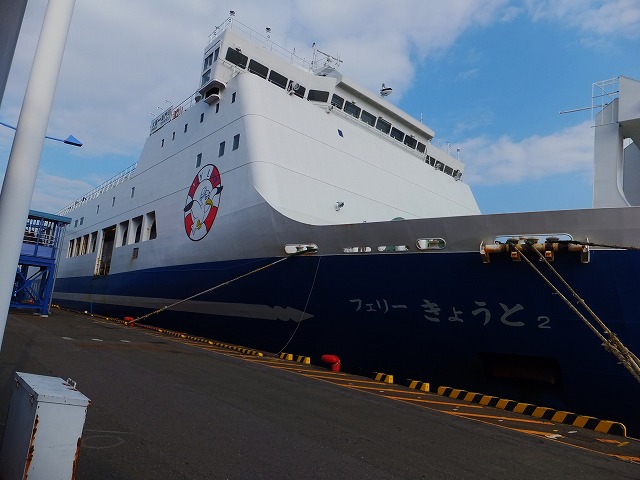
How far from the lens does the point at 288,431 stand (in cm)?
486

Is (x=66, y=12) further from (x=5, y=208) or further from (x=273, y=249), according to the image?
(x=273, y=249)

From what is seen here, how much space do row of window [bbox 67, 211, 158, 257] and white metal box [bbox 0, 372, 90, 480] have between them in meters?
14.1

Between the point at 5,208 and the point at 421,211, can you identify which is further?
the point at 421,211

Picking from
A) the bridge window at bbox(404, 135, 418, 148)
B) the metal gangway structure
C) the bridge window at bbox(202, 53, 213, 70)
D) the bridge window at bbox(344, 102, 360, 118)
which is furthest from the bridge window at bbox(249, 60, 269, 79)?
the metal gangway structure

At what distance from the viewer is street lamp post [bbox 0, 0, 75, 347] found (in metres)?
2.29

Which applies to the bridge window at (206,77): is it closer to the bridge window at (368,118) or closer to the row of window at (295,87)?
the row of window at (295,87)

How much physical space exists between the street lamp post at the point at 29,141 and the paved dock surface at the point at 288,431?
1.82 meters

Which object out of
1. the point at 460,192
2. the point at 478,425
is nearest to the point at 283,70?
the point at 460,192

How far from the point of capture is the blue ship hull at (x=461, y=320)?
661 cm

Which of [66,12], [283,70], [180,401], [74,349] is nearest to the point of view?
[66,12]

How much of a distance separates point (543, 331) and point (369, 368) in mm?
3406

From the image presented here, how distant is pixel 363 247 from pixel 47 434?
7.07 m

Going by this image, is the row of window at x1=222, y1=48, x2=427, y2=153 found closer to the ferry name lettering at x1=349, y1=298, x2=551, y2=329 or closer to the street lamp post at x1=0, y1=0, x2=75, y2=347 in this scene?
the ferry name lettering at x1=349, y1=298, x2=551, y2=329

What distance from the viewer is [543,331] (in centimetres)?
704
